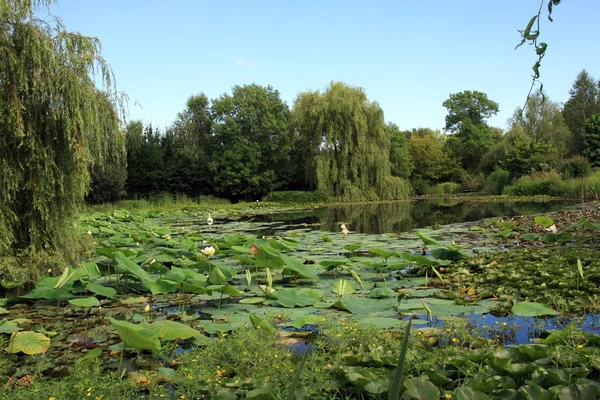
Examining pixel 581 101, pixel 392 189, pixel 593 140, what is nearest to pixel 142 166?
pixel 392 189

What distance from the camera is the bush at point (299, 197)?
22.6 metres

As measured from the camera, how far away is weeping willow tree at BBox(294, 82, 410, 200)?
71.9ft

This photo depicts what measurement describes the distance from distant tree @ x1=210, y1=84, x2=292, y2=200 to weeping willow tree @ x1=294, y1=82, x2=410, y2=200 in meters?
3.47

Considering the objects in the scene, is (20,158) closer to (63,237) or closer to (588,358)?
(63,237)

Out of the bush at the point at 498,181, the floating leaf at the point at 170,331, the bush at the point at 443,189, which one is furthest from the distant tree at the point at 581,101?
the floating leaf at the point at 170,331

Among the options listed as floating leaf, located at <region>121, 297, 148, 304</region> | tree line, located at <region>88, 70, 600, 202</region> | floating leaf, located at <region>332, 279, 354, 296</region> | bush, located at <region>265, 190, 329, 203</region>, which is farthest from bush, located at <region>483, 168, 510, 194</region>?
floating leaf, located at <region>121, 297, 148, 304</region>

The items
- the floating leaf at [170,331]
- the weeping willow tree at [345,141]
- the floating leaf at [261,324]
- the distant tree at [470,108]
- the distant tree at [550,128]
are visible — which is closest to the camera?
the floating leaf at [170,331]

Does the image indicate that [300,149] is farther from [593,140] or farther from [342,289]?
[342,289]

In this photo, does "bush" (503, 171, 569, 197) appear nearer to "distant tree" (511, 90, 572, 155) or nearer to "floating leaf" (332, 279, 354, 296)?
"distant tree" (511, 90, 572, 155)

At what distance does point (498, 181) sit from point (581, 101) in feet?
43.4

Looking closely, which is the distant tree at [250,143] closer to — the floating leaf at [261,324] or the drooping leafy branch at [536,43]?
the floating leaf at [261,324]

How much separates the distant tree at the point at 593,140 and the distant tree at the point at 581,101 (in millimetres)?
7484

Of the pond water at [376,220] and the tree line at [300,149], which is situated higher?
the tree line at [300,149]

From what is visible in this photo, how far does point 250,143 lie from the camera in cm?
2573
